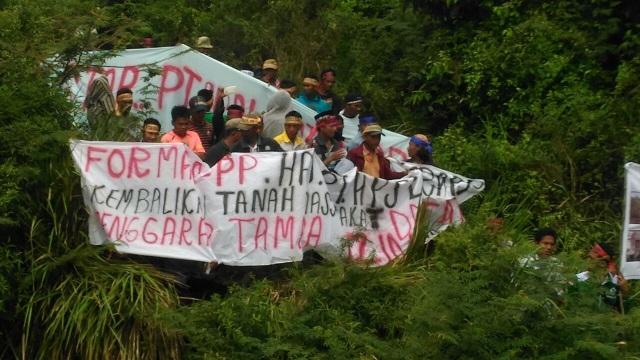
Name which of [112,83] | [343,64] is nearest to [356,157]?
[112,83]

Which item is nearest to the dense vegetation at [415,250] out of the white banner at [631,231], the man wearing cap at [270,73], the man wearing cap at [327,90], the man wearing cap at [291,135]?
the white banner at [631,231]

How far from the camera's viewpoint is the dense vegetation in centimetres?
1014

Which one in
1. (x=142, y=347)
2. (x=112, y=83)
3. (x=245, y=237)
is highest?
(x=112, y=83)

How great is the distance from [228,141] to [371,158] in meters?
1.43

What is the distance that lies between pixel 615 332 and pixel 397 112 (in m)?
7.24

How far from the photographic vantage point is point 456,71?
52.7 feet

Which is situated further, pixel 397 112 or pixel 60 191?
pixel 397 112

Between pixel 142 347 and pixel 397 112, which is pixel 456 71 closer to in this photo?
pixel 397 112

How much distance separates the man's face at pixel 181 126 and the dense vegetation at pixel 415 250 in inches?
39.3

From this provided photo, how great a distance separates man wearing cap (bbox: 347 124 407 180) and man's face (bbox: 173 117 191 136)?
1539 millimetres

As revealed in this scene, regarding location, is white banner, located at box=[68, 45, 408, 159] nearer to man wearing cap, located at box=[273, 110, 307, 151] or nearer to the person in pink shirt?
man wearing cap, located at box=[273, 110, 307, 151]

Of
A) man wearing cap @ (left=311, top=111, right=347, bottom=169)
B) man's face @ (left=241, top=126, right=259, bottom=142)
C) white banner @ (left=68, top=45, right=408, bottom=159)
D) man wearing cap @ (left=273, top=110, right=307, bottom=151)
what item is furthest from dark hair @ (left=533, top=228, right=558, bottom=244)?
white banner @ (left=68, top=45, right=408, bottom=159)

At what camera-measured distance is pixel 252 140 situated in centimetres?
1245

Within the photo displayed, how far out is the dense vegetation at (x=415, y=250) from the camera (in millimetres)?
Answer: 10141
